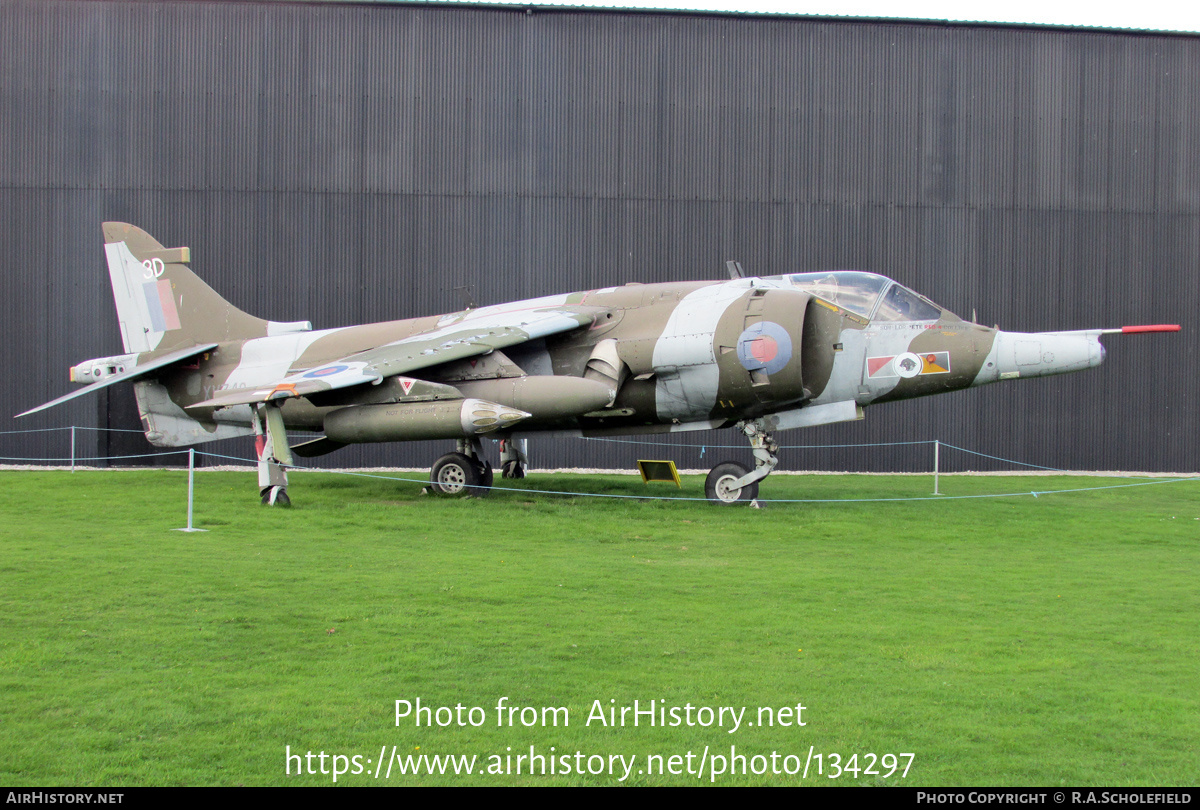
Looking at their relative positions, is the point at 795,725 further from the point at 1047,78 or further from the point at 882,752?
the point at 1047,78

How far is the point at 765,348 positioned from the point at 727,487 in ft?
6.96

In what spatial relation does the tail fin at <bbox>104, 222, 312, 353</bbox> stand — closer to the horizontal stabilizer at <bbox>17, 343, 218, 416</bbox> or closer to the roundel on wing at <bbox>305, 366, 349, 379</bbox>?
the horizontal stabilizer at <bbox>17, 343, 218, 416</bbox>

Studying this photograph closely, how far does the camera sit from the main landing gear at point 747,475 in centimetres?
1336

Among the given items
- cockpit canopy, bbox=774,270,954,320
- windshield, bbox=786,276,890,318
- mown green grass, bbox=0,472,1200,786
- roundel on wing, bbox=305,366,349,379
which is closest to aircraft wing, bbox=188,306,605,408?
roundel on wing, bbox=305,366,349,379

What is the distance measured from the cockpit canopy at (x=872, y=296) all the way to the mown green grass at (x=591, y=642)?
3.13 m

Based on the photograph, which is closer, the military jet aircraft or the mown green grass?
the mown green grass

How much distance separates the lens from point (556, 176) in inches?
843

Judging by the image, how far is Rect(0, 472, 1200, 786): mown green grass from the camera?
4531 mm

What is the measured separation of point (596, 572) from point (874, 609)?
2503 mm

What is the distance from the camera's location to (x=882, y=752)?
14.8 feet

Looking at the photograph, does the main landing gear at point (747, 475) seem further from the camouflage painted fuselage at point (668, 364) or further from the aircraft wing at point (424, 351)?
the aircraft wing at point (424, 351)

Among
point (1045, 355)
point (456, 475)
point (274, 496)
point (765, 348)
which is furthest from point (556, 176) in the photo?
point (1045, 355)

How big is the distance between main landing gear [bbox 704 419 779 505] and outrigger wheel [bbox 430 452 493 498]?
3.53 m

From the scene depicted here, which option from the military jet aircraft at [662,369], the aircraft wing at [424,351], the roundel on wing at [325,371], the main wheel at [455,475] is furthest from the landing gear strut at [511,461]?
the roundel on wing at [325,371]
